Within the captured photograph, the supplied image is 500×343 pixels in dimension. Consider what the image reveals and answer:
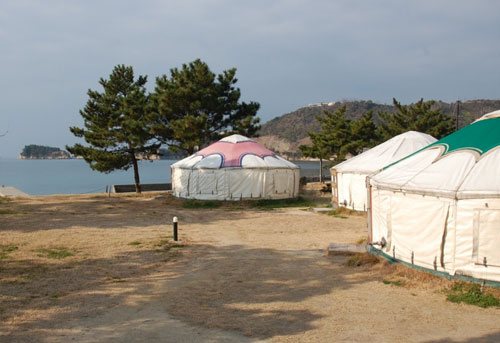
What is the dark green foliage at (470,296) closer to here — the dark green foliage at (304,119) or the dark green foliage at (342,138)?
the dark green foliage at (342,138)

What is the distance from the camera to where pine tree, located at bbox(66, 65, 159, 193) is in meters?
27.0

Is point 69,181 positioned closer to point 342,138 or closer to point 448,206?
point 342,138

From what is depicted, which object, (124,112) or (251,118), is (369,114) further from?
(124,112)

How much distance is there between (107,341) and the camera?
527cm

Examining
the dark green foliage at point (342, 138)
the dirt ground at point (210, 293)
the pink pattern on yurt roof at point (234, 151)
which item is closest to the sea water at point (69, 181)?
the pink pattern on yurt roof at point (234, 151)

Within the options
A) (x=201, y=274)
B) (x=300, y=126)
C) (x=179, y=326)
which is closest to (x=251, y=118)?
(x=201, y=274)

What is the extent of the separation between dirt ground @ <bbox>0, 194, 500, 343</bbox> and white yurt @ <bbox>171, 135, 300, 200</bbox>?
7566 mm

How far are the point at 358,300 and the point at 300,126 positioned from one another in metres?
99.0

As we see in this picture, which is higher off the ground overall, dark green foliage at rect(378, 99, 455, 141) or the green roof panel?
dark green foliage at rect(378, 99, 455, 141)

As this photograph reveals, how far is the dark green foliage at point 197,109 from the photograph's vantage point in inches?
1035

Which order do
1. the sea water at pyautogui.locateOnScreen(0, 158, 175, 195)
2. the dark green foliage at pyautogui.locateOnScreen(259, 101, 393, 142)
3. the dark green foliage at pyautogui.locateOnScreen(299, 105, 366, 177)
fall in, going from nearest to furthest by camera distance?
the dark green foliage at pyautogui.locateOnScreen(299, 105, 366, 177)
the sea water at pyautogui.locateOnScreen(0, 158, 175, 195)
the dark green foliage at pyautogui.locateOnScreen(259, 101, 393, 142)

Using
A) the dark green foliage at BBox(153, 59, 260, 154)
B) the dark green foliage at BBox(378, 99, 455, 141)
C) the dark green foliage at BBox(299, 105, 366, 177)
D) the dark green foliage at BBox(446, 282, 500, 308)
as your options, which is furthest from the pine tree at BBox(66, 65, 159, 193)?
the dark green foliage at BBox(446, 282, 500, 308)

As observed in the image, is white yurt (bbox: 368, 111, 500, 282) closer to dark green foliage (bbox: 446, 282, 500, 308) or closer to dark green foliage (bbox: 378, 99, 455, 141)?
dark green foliage (bbox: 446, 282, 500, 308)

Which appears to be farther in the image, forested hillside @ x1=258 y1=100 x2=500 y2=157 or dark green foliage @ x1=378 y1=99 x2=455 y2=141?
forested hillside @ x1=258 y1=100 x2=500 y2=157
